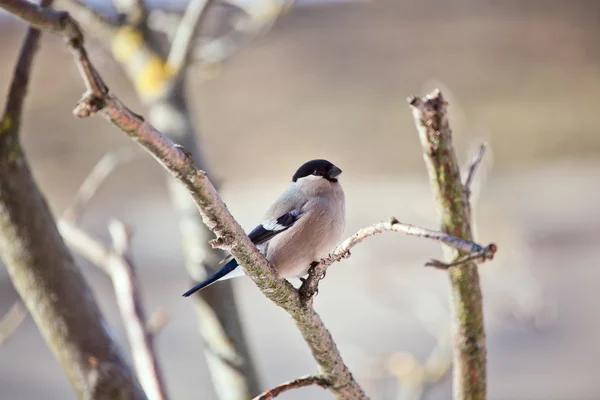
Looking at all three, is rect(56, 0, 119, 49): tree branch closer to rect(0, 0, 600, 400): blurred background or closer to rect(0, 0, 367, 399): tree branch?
rect(0, 0, 367, 399): tree branch

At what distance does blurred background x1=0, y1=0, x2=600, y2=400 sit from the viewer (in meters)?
2.44

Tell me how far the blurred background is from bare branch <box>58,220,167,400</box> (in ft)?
4.01

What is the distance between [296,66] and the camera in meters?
2.87

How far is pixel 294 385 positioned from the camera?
0.70m

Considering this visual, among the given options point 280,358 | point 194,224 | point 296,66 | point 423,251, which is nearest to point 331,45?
point 296,66

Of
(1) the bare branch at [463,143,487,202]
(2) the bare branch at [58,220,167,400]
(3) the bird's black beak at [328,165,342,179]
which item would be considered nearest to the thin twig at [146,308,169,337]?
(2) the bare branch at [58,220,167,400]

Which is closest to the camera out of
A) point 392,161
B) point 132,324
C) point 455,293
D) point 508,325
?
point 455,293

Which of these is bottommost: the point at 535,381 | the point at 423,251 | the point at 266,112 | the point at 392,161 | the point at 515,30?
the point at 535,381

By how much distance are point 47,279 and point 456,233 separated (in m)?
0.49

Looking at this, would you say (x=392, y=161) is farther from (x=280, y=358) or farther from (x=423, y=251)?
(x=280, y=358)

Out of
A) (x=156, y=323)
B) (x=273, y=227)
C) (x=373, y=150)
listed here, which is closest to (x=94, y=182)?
(x=156, y=323)

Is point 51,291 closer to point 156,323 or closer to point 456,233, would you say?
point 156,323

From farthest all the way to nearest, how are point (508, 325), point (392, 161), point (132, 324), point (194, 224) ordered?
point (392, 161) → point (508, 325) → point (194, 224) → point (132, 324)

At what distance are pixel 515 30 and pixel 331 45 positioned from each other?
31.4 inches
